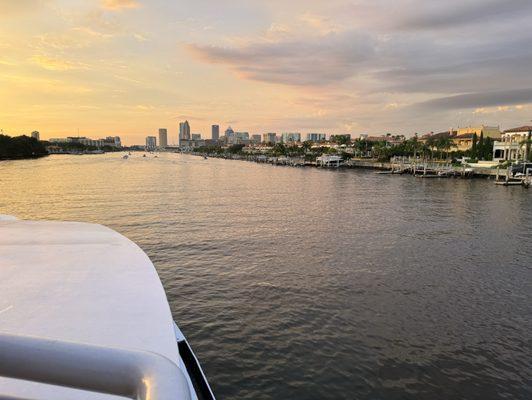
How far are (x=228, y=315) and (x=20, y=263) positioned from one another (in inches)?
413

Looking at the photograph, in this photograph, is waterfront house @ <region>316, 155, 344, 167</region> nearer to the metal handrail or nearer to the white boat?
the white boat

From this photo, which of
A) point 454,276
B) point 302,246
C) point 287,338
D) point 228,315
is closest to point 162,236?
point 302,246

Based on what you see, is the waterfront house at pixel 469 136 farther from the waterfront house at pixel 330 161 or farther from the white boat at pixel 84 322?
the white boat at pixel 84 322

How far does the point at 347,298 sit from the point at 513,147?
11617 cm

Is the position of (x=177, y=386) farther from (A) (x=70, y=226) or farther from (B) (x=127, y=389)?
(A) (x=70, y=226)

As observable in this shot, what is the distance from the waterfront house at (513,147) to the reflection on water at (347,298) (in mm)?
80819

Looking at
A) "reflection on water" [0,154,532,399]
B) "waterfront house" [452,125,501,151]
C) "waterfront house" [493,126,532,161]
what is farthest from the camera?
"waterfront house" [452,125,501,151]

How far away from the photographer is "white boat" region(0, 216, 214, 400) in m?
1.75

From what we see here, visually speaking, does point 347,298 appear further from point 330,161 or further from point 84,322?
point 330,161

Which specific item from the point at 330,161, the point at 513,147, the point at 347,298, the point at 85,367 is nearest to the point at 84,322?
the point at 85,367

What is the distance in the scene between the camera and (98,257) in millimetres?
8945

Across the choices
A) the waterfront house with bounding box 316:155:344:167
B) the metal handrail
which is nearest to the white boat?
the metal handrail

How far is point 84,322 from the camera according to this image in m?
5.54

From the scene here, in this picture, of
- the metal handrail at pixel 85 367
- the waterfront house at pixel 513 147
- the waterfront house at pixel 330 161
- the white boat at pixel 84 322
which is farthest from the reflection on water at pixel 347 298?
the waterfront house at pixel 330 161
